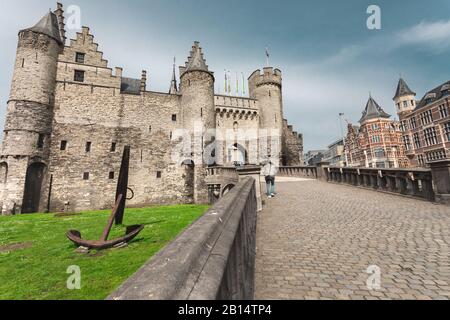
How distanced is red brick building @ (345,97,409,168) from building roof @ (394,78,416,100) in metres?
4.15

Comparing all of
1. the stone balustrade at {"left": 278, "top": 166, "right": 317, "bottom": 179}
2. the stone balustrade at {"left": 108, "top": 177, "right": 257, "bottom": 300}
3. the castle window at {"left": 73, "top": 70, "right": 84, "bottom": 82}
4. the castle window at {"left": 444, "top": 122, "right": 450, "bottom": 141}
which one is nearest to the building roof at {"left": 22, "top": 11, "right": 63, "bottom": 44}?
the castle window at {"left": 73, "top": 70, "right": 84, "bottom": 82}

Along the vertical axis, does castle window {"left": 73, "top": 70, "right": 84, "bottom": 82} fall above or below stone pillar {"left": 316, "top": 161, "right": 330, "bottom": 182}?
above

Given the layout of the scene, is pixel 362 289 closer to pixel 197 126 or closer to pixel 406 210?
pixel 406 210

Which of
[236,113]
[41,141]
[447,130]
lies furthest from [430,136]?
[41,141]

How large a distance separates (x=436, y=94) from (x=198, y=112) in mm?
37753

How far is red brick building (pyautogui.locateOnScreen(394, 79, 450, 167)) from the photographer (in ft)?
102

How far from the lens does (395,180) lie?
9.30 metres

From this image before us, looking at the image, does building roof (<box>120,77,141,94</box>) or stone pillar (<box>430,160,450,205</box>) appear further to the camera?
building roof (<box>120,77,141,94</box>)

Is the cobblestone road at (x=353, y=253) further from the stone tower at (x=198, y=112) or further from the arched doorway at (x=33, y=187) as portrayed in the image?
the arched doorway at (x=33, y=187)

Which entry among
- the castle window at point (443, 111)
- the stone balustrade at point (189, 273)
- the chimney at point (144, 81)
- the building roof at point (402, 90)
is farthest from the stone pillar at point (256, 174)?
the building roof at point (402, 90)

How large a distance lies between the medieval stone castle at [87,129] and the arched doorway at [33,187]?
2.7 inches

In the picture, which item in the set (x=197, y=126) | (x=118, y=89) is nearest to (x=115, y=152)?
(x=118, y=89)

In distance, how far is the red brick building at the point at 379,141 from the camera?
4191cm

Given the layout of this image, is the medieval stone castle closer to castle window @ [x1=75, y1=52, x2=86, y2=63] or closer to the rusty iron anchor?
castle window @ [x1=75, y1=52, x2=86, y2=63]
